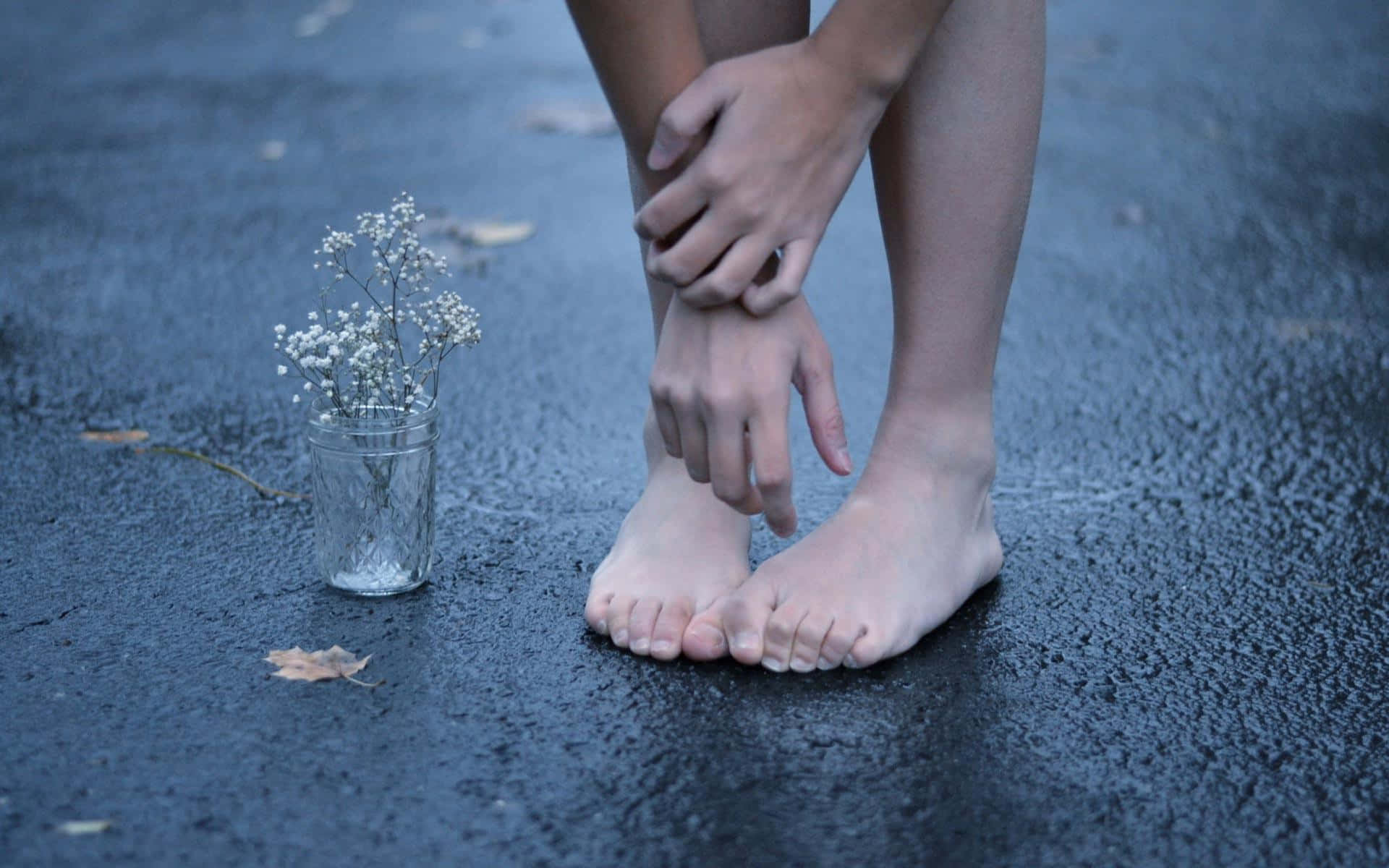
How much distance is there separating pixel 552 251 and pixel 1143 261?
52.3 inches

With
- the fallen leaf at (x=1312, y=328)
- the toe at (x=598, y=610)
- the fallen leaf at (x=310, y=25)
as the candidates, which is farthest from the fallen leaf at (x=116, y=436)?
the fallen leaf at (x=310, y=25)

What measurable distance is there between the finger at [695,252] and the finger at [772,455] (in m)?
0.15

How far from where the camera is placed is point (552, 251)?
11.6 feet

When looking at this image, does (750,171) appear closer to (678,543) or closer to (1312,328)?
(678,543)

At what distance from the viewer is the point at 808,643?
1710 mm

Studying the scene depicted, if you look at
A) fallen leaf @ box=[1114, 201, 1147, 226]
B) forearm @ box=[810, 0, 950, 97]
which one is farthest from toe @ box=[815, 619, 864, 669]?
fallen leaf @ box=[1114, 201, 1147, 226]

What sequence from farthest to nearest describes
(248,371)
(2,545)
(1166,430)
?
(248,371)
(1166,430)
(2,545)

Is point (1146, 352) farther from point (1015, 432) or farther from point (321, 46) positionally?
point (321, 46)

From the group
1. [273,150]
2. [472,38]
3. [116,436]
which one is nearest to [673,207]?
[116,436]

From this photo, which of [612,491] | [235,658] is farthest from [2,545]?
[612,491]

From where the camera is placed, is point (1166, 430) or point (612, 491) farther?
point (1166, 430)

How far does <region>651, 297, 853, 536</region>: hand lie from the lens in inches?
59.1

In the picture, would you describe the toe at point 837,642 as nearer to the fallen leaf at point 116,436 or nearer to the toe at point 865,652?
the toe at point 865,652

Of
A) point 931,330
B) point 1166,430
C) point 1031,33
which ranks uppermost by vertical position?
point 1031,33
